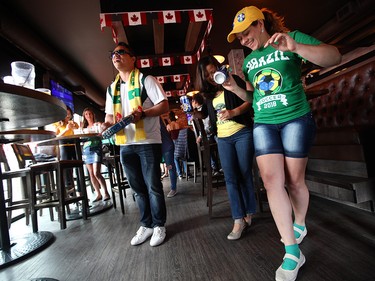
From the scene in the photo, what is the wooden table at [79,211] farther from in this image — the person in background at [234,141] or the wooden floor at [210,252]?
the person in background at [234,141]

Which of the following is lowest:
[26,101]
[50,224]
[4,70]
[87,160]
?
[50,224]

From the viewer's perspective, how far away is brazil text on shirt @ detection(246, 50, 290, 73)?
1227 mm

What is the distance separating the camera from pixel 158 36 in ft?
19.4

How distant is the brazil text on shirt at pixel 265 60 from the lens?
123 cm

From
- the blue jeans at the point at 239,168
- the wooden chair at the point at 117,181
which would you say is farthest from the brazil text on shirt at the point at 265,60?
the wooden chair at the point at 117,181

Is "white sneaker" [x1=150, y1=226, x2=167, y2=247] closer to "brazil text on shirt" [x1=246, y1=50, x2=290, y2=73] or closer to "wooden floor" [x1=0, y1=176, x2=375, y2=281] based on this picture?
"wooden floor" [x1=0, y1=176, x2=375, y2=281]

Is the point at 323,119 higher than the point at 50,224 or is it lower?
higher

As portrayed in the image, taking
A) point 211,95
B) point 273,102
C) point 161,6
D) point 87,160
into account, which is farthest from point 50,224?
point 161,6

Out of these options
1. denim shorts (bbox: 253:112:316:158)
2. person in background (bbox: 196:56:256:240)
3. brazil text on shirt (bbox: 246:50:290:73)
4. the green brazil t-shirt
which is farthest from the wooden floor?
brazil text on shirt (bbox: 246:50:290:73)

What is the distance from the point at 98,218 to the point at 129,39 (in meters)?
5.65

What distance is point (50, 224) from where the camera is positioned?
111 inches

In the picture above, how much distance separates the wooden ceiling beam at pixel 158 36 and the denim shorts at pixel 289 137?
478 centimetres

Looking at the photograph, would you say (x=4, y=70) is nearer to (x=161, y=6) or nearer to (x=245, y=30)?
(x=161, y=6)

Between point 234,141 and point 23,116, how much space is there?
149 cm
